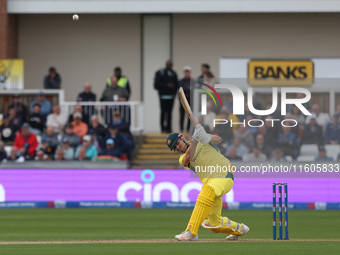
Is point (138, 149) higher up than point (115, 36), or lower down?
lower down

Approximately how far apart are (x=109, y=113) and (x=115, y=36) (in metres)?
4.86

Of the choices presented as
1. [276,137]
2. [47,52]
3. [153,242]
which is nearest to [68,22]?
[47,52]

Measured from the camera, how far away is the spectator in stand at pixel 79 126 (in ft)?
81.4

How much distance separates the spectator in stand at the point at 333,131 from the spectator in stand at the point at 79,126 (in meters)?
6.75

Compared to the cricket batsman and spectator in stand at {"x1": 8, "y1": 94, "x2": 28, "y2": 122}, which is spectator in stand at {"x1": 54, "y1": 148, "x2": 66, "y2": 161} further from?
the cricket batsman

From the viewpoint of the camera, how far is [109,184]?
22.5 metres

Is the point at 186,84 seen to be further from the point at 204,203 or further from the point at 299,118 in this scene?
the point at 204,203

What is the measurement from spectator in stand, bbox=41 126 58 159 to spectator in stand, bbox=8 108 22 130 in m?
0.95

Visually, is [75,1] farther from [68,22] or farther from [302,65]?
[302,65]

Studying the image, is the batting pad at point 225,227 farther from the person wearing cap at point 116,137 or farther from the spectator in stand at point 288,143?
the person wearing cap at point 116,137

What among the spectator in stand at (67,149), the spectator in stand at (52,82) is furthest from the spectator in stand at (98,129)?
the spectator in stand at (52,82)

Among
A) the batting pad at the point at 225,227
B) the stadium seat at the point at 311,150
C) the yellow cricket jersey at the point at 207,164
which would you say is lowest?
the batting pad at the point at 225,227

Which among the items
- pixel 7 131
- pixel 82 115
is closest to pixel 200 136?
pixel 82 115

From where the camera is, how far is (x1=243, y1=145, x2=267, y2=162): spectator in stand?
2161 centimetres
